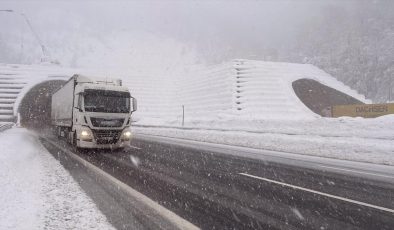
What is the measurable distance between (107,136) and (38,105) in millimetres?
50308

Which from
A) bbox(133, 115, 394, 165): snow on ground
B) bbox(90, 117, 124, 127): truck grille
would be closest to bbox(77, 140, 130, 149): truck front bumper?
bbox(90, 117, 124, 127): truck grille

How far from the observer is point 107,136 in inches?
561

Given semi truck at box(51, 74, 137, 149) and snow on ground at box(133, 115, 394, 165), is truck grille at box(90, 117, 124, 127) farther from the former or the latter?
snow on ground at box(133, 115, 394, 165)

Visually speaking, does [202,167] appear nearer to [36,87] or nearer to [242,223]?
[242,223]

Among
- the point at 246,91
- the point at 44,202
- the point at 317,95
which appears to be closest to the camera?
the point at 44,202

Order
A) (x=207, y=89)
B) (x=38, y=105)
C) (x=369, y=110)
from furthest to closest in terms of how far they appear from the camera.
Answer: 1. (x=38, y=105)
2. (x=207, y=89)
3. (x=369, y=110)

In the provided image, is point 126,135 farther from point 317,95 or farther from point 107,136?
point 317,95

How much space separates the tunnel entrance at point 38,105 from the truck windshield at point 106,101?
43046 mm

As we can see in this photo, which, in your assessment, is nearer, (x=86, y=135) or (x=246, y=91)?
(x=86, y=135)

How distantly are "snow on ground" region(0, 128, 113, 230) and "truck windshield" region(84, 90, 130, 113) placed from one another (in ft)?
17.1

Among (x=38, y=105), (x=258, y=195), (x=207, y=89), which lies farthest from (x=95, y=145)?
(x=38, y=105)

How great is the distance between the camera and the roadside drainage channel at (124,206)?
4.89m

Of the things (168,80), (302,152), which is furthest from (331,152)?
(168,80)

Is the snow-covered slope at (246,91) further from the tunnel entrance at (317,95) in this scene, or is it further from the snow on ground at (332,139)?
the snow on ground at (332,139)
